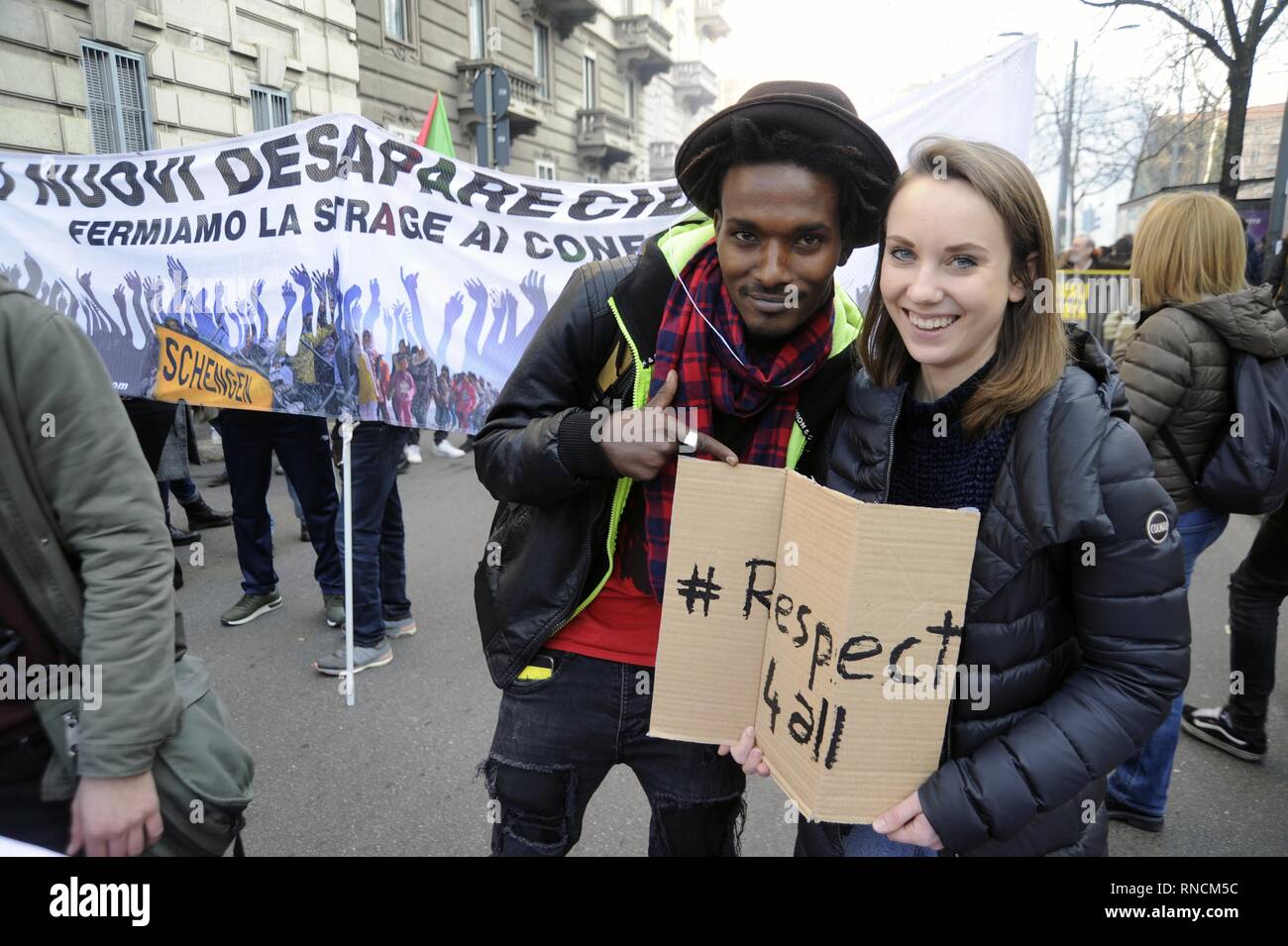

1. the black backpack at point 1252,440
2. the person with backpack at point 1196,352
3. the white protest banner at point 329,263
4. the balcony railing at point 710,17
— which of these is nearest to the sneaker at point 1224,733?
the person with backpack at point 1196,352

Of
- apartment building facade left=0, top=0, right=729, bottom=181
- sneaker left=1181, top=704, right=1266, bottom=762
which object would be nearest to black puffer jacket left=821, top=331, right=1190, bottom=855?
sneaker left=1181, top=704, right=1266, bottom=762

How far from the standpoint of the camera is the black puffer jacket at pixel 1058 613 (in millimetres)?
1239

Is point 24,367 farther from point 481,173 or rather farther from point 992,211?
point 481,173

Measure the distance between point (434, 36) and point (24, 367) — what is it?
57.2ft

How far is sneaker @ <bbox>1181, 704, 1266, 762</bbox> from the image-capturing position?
331cm

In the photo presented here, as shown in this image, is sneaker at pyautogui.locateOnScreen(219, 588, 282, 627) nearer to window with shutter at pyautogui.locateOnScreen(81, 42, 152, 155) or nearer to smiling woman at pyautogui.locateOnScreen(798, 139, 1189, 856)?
smiling woman at pyautogui.locateOnScreen(798, 139, 1189, 856)

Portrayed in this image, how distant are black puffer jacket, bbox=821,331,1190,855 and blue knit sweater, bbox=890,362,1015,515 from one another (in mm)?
35

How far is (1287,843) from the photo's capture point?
2.77 metres

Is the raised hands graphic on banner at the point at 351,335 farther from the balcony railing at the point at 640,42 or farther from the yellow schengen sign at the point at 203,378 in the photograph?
the balcony railing at the point at 640,42

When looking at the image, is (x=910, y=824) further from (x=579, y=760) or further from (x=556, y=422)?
(x=556, y=422)

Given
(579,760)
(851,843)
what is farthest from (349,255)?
(851,843)

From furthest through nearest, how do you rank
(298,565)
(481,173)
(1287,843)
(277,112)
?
(277,112) < (298,565) < (481,173) < (1287,843)
